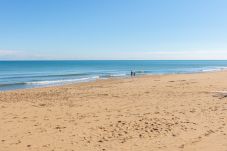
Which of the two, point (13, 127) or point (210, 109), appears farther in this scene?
point (210, 109)

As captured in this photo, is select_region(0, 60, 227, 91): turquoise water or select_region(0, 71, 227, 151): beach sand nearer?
select_region(0, 71, 227, 151): beach sand

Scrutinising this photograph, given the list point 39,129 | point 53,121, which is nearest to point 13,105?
point 53,121

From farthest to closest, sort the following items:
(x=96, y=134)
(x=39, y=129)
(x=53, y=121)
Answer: (x=53, y=121), (x=39, y=129), (x=96, y=134)

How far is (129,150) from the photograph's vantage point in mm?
6848

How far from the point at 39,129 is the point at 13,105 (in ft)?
18.5

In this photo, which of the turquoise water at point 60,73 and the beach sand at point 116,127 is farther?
the turquoise water at point 60,73

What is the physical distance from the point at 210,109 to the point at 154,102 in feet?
9.97

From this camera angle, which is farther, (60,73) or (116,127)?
(60,73)

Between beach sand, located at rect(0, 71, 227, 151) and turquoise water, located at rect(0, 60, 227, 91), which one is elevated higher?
beach sand, located at rect(0, 71, 227, 151)

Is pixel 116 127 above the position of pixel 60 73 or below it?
above

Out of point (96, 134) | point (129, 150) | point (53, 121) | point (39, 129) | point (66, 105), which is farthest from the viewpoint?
point (66, 105)

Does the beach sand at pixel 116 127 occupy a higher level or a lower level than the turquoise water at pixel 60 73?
higher

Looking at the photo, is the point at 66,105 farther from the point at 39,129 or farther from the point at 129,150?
the point at 129,150

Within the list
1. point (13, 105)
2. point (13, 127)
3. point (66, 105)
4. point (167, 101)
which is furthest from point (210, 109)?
point (13, 105)
